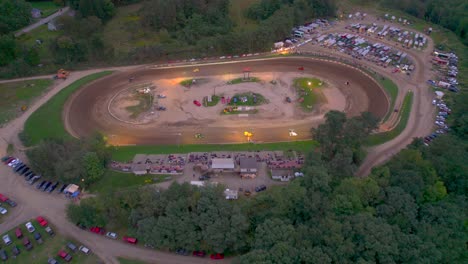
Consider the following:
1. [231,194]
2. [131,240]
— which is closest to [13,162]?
[131,240]

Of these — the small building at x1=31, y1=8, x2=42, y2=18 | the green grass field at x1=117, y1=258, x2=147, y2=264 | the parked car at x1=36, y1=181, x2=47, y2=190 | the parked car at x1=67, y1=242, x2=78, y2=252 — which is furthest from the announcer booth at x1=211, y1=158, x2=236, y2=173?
the small building at x1=31, y1=8, x2=42, y2=18

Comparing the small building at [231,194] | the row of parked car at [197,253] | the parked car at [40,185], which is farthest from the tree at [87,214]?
the small building at [231,194]

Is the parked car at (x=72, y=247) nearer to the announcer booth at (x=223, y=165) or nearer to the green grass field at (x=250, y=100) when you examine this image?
the announcer booth at (x=223, y=165)

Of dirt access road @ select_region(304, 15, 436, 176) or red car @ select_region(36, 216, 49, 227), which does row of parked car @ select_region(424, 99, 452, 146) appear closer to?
dirt access road @ select_region(304, 15, 436, 176)

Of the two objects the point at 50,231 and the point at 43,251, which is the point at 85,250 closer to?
the point at 43,251

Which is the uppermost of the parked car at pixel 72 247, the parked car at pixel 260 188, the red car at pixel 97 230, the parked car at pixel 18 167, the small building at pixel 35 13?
the small building at pixel 35 13
